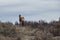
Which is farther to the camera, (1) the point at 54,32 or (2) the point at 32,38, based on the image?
(1) the point at 54,32

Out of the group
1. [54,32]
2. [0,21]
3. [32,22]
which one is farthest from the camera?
[32,22]

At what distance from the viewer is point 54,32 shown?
1305 inches

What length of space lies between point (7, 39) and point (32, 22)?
53.3 feet

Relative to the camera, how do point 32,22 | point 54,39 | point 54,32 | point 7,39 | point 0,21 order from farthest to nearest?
point 32,22 → point 0,21 → point 54,32 → point 54,39 → point 7,39

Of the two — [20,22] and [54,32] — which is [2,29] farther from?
[20,22]

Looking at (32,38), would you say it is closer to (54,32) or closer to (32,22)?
(54,32)

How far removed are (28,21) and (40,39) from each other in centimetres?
1598

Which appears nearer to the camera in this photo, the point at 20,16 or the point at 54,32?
the point at 54,32

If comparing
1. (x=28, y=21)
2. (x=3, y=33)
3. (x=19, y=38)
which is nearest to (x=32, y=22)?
(x=28, y=21)

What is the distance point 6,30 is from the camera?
3075 centimetres

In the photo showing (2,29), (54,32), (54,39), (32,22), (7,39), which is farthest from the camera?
(32,22)

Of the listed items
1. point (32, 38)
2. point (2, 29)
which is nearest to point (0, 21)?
point (2, 29)

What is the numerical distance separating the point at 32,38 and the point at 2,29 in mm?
4209

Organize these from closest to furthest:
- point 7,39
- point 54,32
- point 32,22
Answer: point 7,39 → point 54,32 → point 32,22
